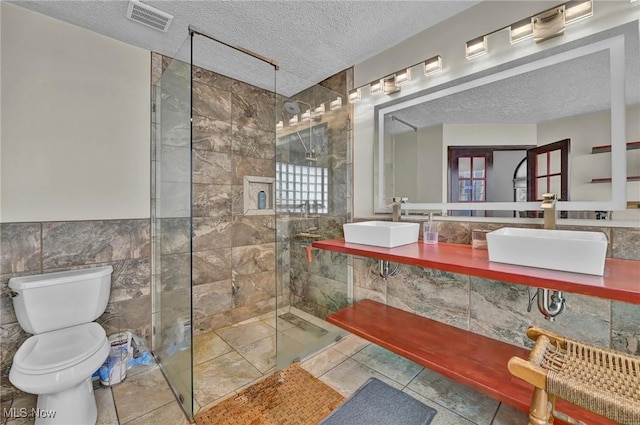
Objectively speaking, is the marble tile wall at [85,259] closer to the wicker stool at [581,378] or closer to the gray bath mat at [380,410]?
the gray bath mat at [380,410]

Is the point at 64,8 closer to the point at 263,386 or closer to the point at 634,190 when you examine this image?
the point at 263,386

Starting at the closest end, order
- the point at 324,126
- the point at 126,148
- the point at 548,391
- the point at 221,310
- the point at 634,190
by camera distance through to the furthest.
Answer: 1. the point at 548,391
2. the point at 634,190
3. the point at 126,148
4. the point at 324,126
5. the point at 221,310

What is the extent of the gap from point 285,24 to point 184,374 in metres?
2.46

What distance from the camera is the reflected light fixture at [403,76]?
2.01 metres

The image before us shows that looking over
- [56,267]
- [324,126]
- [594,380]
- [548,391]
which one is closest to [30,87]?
[56,267]

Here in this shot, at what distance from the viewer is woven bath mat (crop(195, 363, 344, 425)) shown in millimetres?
1566

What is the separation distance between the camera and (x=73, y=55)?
1.94 meters

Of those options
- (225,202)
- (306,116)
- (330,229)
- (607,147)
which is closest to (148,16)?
(306,116)

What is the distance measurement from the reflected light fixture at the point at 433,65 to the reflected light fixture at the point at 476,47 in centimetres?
19

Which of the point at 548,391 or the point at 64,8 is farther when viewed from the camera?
the point at 64,8

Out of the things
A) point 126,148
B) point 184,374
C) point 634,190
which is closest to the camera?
point 634,190

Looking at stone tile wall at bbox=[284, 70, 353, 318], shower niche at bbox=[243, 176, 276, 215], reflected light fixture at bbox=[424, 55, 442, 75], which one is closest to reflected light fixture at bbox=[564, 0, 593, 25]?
reflected light fixture at bbox=[424, 55, 442, 75]

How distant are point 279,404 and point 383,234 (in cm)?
126

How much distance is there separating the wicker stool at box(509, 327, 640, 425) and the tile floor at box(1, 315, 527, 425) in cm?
60
